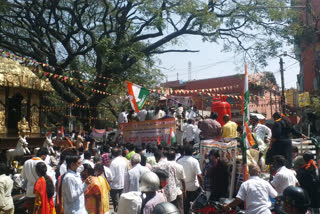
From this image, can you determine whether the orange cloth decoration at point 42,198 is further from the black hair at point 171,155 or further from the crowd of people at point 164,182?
the black hair at point 171,155

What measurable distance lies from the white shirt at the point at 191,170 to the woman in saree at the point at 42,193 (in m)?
2.74

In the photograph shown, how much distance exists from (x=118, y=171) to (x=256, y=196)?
4.22m

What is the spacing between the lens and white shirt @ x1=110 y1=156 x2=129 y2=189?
27.6ft

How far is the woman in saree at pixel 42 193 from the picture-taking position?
609 centimetres

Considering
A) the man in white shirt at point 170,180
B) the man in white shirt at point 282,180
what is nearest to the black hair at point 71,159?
the man in white shirt at point 170,180

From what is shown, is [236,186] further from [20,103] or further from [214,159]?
[20,103]

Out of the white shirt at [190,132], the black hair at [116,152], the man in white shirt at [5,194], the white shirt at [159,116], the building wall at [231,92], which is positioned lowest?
the man in white shirt at [5,194]

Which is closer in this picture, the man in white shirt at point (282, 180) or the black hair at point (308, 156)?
the man in white shirt at point (282, 180)

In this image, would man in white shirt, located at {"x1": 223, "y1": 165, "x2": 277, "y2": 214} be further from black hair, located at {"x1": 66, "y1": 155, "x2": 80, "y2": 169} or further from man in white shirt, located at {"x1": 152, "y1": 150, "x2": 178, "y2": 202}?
black hair, located at {"x1": 66, "y1": 155, "x2": 80, "y2": 169}

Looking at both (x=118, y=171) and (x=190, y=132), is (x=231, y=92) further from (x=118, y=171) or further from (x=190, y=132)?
(x=118, y=171)

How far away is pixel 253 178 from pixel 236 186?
1591mm

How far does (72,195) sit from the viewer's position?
5629 millimetres

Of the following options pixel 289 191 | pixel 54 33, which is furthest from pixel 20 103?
pixel 289 191

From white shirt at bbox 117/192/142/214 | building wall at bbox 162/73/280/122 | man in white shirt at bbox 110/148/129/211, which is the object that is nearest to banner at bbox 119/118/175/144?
man in white shirt at bbox 110/148/129/211
